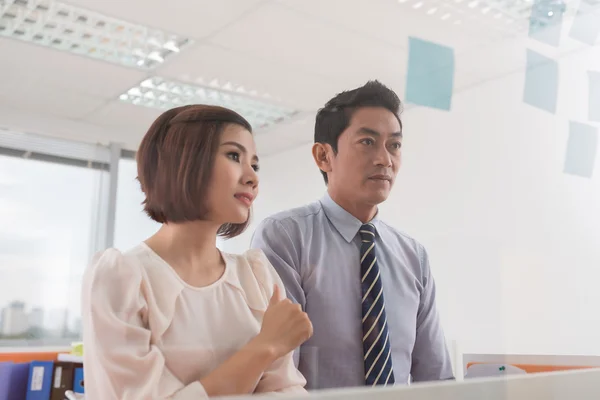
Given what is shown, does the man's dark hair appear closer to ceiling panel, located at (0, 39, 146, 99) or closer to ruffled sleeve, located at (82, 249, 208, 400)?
ruffled sleeve, located at (82, 249, 208, 400)

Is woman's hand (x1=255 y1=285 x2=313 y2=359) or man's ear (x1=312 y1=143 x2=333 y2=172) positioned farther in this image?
man's ear (x1=312 y1=143 x2=333 y2=172)

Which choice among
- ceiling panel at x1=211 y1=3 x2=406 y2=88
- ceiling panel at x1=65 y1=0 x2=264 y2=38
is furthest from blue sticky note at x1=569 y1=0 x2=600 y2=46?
ceiling panel at x1=65 y1=0 x2=264 y2=38

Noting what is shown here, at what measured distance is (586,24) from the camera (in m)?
0.89

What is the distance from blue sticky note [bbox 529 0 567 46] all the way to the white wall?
0.04m

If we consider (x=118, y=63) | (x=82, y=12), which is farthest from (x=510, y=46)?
(x=82, y=12)

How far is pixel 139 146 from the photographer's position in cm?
57

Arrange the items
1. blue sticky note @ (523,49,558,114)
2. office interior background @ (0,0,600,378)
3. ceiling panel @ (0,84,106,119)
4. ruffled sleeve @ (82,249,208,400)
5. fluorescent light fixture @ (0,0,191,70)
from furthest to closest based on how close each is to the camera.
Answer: fluorescent light fixture @ (0,0,191,70) → ceiling panel @ (0,84,106,119) → blue sticky note @ (523,49,558,114) → office interior background @ (0,0,600,378) → ruffled sleeve @ (82,249,208,400)

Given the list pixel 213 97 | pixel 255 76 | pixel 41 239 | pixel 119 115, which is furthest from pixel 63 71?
pixel 41 239

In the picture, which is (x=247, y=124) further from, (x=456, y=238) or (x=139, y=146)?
(x=456, y=238)

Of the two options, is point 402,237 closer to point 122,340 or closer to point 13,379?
point 122,340

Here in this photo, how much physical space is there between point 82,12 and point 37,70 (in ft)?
1.08

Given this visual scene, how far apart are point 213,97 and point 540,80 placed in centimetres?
44

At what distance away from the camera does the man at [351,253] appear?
24.4 inches

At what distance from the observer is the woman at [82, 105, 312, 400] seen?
0.49 meters
